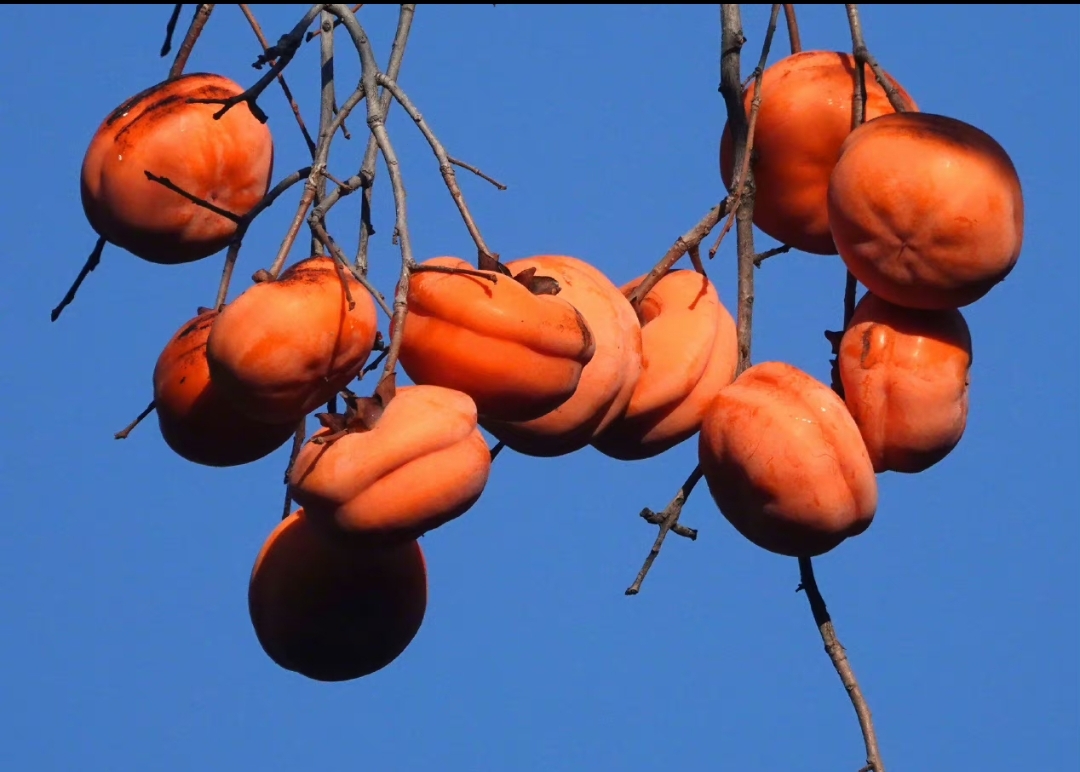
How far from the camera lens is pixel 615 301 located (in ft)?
8.15

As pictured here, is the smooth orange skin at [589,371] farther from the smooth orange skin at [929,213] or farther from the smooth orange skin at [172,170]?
the smooth orange skin at [172,170]

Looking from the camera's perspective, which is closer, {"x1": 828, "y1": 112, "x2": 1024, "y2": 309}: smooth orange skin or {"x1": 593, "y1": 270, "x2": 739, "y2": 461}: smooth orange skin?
{"x1": 828, "y1": 112, "x2": 1024, "y2": 309}: smooth orange skin

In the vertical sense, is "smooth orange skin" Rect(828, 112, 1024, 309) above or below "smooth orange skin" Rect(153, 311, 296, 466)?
above

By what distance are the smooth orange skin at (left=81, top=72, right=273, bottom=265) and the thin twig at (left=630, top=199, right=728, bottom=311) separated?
0.64m

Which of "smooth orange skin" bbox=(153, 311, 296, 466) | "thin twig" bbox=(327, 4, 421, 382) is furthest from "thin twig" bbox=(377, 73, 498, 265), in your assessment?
"smooth orange skin" bbox=(153, 311, 296, 466)

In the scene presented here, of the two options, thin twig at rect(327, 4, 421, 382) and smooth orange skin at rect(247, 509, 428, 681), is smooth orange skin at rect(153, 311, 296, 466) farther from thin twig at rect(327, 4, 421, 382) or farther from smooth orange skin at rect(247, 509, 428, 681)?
thin twig at rect(327, 4, 421, 382)

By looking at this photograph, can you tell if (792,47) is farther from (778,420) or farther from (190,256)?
(190,256)

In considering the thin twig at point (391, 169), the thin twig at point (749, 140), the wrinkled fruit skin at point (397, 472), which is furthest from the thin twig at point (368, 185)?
the thin twig at point (749, 140)

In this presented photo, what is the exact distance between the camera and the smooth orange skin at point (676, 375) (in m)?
2.55

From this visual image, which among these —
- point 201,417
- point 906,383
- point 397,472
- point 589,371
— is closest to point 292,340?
point 397,472

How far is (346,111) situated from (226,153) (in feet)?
1.83

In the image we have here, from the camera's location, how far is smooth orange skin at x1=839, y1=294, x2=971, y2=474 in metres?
2.47

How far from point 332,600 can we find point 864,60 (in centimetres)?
117

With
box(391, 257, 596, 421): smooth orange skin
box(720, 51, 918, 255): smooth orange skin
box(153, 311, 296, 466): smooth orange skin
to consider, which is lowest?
box(153, 311, 296, 466): smooth orange skin
